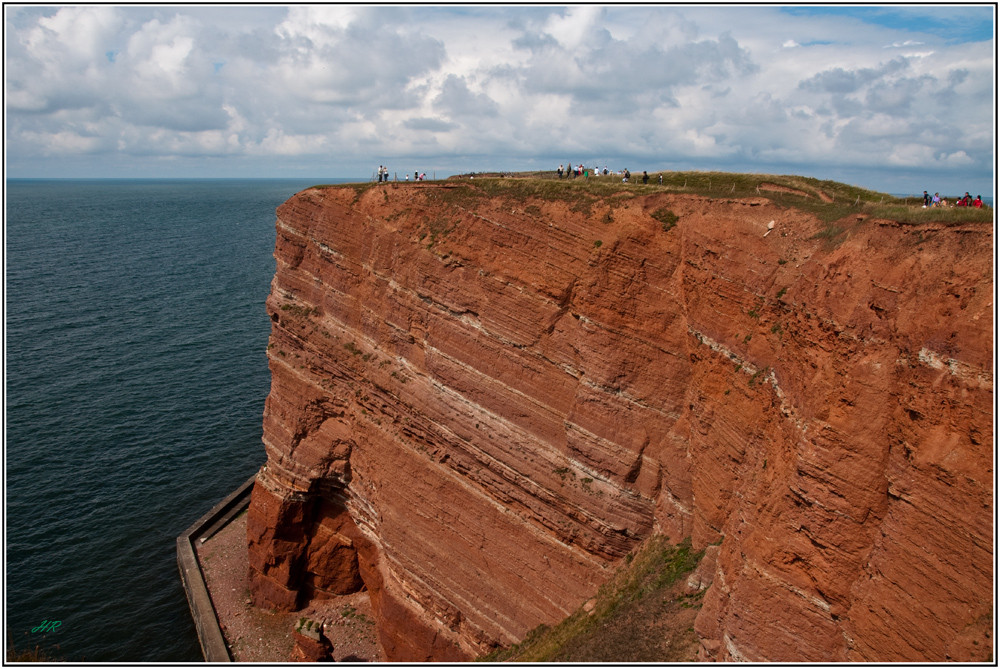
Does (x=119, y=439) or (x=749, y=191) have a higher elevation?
(x=749, y=191)

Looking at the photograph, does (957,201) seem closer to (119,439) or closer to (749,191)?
(749,191)

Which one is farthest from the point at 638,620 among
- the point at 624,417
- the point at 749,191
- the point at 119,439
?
the point at 119,439

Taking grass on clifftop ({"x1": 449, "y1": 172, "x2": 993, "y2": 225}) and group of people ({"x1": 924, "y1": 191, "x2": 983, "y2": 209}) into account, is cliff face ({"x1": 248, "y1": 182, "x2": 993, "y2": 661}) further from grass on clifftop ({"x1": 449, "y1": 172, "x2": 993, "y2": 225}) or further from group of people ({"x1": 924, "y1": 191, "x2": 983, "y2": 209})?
group of people ({"x1": 924, "y1": 191, "x2": 983, "y2": 209})

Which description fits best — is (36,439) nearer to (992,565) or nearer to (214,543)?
(214,543)

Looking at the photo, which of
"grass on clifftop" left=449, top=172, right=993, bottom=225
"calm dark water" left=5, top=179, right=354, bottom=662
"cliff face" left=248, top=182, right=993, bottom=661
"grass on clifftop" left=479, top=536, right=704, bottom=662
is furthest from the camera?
"calm dark water" left=5, top=179, right=354, bottom=662

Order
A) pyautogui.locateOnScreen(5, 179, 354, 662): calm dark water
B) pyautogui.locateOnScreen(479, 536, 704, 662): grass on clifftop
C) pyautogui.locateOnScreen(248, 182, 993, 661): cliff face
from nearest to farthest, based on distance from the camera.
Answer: pyautogui.locateOnScreen(248, 182, 993, 661): cliff face, pyautogui.locateOnScreen(479, 536, 704, 662): grass on clifftop, pyautogui.locateOnScreen(5, 179, 354, 662): calm dark water

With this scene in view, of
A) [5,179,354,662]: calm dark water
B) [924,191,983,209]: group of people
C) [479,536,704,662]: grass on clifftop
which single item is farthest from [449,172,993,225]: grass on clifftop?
[5,179,354,662]: calm dark water

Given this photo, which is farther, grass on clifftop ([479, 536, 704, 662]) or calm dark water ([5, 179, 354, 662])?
calm dark water ([5, 179, 354, 662])

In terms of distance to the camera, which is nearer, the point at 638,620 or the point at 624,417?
the point at 638,620
